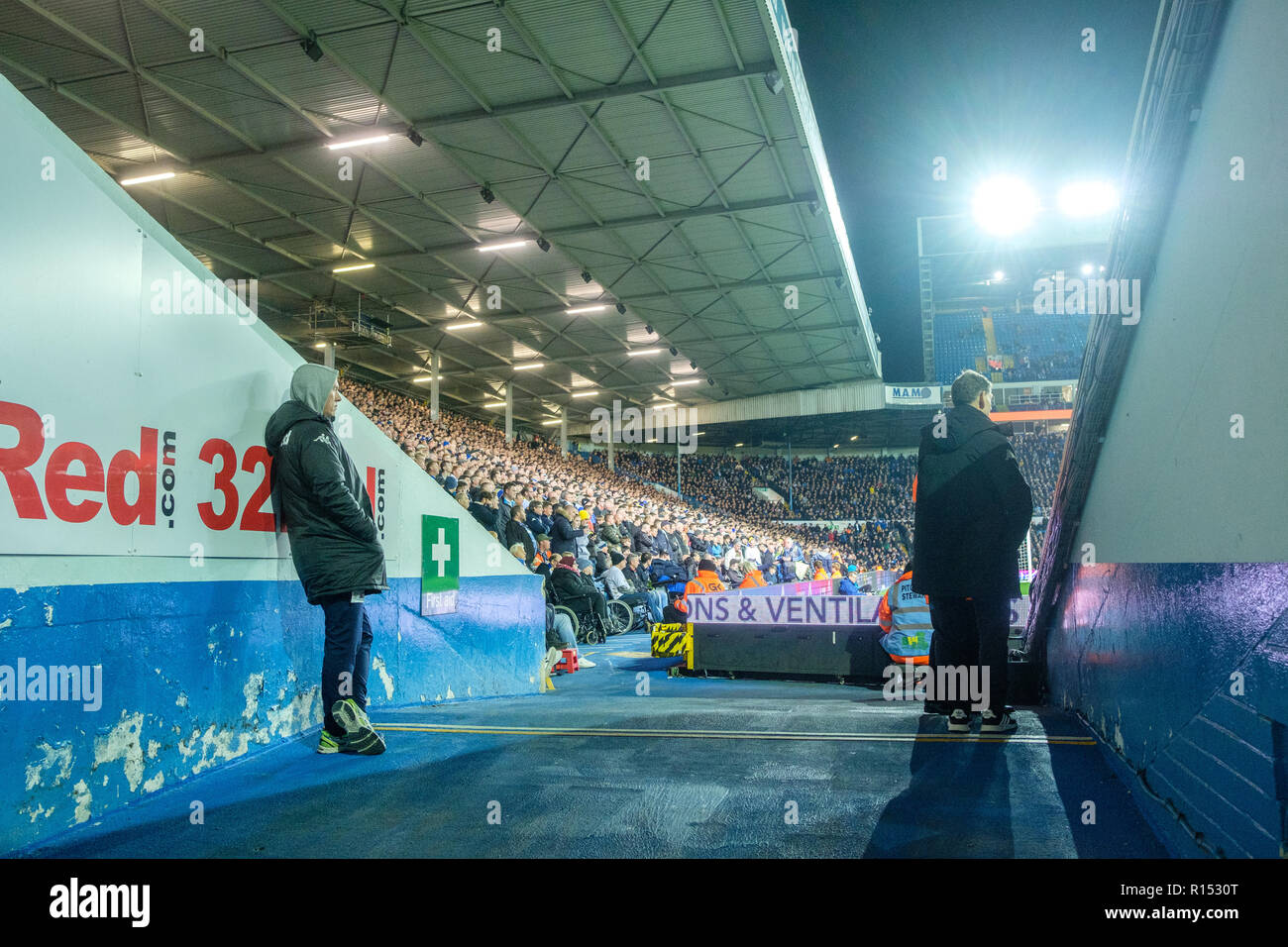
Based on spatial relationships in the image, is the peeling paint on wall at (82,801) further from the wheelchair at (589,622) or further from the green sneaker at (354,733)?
the wheelchair at (589,622)

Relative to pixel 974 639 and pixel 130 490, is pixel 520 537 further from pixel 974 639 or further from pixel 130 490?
pixel 130 490

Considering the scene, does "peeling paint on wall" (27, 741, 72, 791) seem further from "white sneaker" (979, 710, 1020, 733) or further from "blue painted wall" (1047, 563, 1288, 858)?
"white sneaker" (979, 710, 1020, 733)

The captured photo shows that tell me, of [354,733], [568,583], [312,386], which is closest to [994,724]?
[354,733]

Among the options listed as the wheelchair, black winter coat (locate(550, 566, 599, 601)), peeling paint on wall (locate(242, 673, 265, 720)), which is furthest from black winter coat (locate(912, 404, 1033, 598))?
black winter coat (locate(550, 566, 599, 601))

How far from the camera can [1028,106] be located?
3509 cm

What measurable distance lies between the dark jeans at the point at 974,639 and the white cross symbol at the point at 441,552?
2.96 metres

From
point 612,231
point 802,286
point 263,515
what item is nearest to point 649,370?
point 802,286

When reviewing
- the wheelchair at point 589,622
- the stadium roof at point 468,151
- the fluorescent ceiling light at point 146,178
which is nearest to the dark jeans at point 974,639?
the wheelchair at point 589,622

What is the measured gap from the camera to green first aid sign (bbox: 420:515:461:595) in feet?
16.5

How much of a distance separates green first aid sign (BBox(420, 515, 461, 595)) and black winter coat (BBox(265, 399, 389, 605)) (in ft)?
4.64

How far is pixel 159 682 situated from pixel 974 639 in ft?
11.3

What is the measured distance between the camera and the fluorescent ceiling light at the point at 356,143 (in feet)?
42.6

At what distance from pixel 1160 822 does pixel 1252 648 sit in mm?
827

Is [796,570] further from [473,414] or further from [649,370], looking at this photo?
[473,414]
